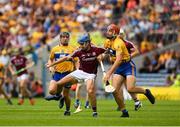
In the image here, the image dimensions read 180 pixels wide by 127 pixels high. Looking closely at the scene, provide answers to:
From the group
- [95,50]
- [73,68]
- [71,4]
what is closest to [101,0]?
Answer: [71,4]

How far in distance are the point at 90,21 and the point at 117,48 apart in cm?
2280

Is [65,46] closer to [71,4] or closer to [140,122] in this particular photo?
[140,122]

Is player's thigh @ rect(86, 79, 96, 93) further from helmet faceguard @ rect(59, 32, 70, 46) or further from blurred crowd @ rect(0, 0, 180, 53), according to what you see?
blurred crowd @ rect(0, 0, 180, 53)

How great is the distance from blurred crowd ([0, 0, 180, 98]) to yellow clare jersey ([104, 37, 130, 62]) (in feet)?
48.5

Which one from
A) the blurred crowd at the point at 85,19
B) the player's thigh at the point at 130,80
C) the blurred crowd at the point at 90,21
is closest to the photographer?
the player's thigh at the point at 130,80

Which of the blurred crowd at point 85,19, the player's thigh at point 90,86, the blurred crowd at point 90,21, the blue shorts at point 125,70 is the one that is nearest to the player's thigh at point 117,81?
the blue shorts at point 125,70

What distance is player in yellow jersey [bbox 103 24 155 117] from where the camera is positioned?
21.1 meters

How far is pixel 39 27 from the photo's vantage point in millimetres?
46000

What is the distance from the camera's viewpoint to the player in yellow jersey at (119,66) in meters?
21.1

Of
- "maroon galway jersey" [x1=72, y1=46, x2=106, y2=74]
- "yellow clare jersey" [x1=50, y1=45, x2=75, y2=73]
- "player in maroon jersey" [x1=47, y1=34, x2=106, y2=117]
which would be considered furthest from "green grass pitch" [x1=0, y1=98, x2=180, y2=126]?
"yellow clare jersey" [x1=50, y1=45, x2=75, y2=73]

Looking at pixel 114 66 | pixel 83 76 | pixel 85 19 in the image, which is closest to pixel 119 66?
pixel 83 76

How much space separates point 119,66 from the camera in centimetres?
2359

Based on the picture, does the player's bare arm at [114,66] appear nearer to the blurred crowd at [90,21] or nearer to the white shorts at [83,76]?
the white shorts at [83,76]

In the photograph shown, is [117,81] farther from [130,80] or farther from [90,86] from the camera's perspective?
[90,86]
